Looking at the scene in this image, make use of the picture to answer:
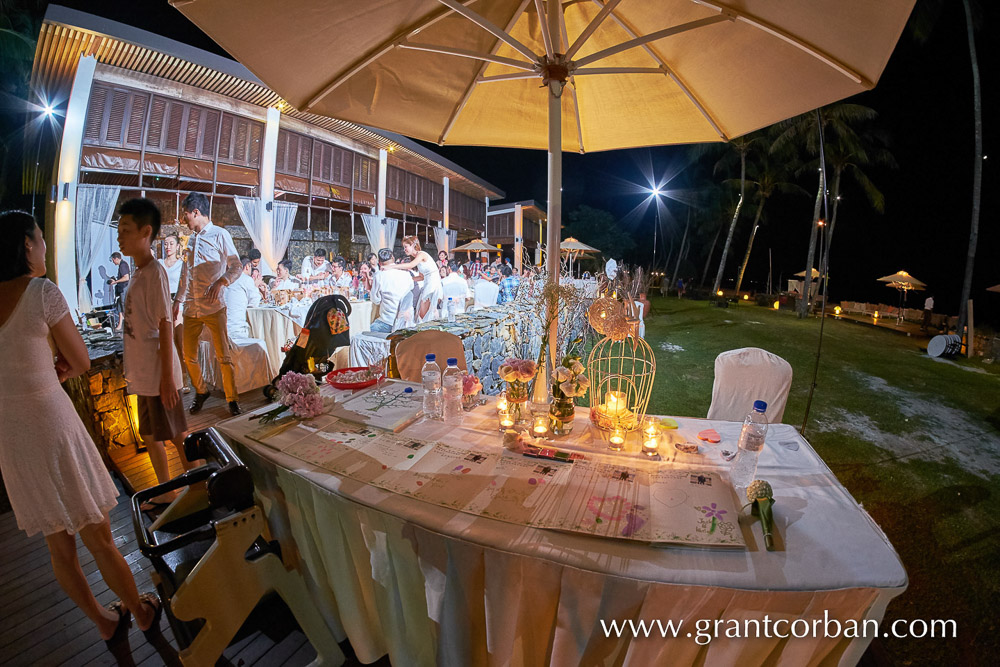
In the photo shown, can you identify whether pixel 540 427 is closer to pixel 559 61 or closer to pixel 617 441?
pixel 617 441

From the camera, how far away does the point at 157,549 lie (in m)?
1.25

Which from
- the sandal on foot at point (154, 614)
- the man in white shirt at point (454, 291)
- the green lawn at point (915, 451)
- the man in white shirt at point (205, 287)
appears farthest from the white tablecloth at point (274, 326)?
the green lawn at point (915, 451)

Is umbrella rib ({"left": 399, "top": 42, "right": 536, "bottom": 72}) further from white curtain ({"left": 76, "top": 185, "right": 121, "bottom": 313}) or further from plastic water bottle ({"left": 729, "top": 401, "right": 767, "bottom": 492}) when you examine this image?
white curtain ({"left": 76, "top": 185, "right": 121, "bottom": 313})

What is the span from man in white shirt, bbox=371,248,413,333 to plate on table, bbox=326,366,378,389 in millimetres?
2926

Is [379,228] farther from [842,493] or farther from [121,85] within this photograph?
[842,493]

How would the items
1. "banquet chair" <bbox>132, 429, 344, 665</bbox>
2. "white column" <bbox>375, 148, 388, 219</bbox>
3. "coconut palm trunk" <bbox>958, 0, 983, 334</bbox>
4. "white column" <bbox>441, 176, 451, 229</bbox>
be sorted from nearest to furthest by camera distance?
"banquet chair" <bbox>132, 429, 344, 665</bbox> < "coconut palm trunk" <bbox>958, 0, 983, 334</bbox> < "white column" <bbox>375, 148, 388, 219</bbox> < "white column" <bbox>441, 176, 451, 229</bbox>

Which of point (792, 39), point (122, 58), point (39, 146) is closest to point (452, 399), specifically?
point (792, 39)

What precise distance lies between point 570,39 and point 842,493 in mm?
3082

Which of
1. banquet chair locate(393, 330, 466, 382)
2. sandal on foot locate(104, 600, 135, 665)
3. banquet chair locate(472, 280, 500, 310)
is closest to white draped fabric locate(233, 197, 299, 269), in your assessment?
banquet chair locate(472, 280, 500, 310)

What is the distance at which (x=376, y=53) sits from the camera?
2129 mm

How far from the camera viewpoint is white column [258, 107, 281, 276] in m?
8.02

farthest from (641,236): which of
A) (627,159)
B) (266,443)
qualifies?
(266,443)

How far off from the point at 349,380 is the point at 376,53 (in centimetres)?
196

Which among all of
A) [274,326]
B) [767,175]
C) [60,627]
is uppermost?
[767,175]
